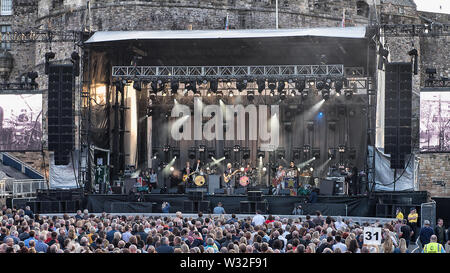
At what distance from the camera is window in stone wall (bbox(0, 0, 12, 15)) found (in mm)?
40031

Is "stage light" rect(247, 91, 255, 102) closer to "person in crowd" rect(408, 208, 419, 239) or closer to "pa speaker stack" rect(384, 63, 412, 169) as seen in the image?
"pa speaker stack" rect(384, 63, 412, 169)

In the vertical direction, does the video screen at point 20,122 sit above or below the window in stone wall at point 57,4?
below

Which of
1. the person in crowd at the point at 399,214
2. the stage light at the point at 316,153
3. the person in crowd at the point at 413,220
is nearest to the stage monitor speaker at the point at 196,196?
the person in crowd at the point at 399,214

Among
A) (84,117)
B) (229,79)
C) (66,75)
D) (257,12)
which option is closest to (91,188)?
(84,117)

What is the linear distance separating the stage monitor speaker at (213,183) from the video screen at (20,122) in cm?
895

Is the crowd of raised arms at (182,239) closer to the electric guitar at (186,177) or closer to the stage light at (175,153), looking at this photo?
the electric guitar at (186,177)

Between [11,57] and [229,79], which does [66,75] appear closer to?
[229,79]

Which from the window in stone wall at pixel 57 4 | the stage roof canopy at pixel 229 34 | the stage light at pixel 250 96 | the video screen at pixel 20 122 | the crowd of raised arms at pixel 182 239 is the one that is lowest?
the crowd of raised arms at pixel 182 239

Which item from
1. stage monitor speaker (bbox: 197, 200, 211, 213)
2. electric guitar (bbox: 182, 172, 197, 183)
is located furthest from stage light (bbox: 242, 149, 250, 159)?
stage monitor speaker (bbox: 197, 200, 211, 213)

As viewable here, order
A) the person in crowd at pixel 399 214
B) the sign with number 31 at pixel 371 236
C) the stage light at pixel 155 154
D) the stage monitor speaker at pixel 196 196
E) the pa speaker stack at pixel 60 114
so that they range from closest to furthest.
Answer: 1. the sign with number 31 at pixel 371 236
2. the person in crowd at pixel 399 214
3. the stage monitor speaker at pixel 196 196
4. the pa speaker stack at pixel 60 114
5. the stage light at pixel 155 154

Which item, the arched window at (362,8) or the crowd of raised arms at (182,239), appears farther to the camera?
the arched window at (362,8)

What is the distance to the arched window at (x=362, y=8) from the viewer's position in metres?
38.4

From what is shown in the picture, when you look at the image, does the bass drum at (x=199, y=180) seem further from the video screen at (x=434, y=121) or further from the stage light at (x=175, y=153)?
the video screen at (x=434, y=121)

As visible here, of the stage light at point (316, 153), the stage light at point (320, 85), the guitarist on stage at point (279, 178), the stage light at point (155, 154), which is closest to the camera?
the stage light at point (320, 85)
